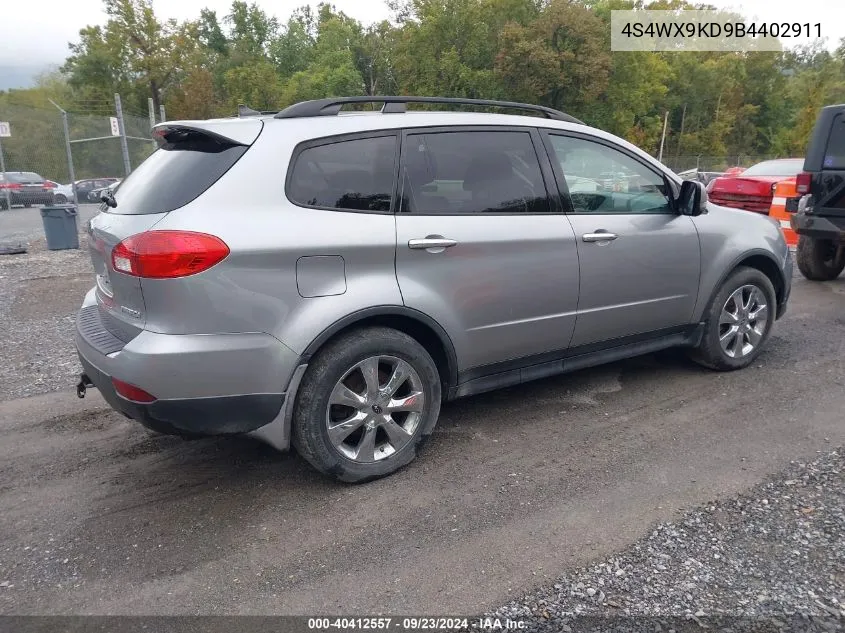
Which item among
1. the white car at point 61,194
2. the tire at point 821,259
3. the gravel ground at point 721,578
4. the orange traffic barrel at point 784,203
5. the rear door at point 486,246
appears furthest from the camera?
the white car at point 61,194

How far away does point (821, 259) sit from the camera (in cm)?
815

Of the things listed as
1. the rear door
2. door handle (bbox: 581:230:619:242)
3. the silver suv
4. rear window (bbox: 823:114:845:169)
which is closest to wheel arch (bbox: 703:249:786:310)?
the silver suv

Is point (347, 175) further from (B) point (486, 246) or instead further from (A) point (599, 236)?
(A) point (599, 236)

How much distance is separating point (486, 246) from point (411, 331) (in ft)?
2.00

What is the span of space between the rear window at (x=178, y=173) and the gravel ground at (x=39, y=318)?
234 centimetres

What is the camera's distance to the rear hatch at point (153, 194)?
2.91 m

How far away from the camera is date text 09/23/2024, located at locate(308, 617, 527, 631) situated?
2.35 metres

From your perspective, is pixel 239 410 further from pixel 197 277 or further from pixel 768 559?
pixel 768 559

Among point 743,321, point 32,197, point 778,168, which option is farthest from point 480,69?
point 743,321

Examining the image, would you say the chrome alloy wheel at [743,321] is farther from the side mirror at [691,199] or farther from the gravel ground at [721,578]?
the gravel ground at [721,578]

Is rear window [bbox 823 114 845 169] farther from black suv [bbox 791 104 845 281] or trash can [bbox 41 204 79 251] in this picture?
trash can [bbox 41 204 79 251]

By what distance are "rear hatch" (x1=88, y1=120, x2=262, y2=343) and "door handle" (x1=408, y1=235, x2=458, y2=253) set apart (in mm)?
913

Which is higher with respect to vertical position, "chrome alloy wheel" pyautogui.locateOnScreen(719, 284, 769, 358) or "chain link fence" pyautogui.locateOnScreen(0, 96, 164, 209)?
"chain link fence" pyautogui.locateOnScreen(0, 96, 164, 209)

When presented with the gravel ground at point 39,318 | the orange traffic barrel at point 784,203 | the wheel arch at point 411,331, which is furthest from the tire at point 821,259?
the gravel ground at point 39,318
